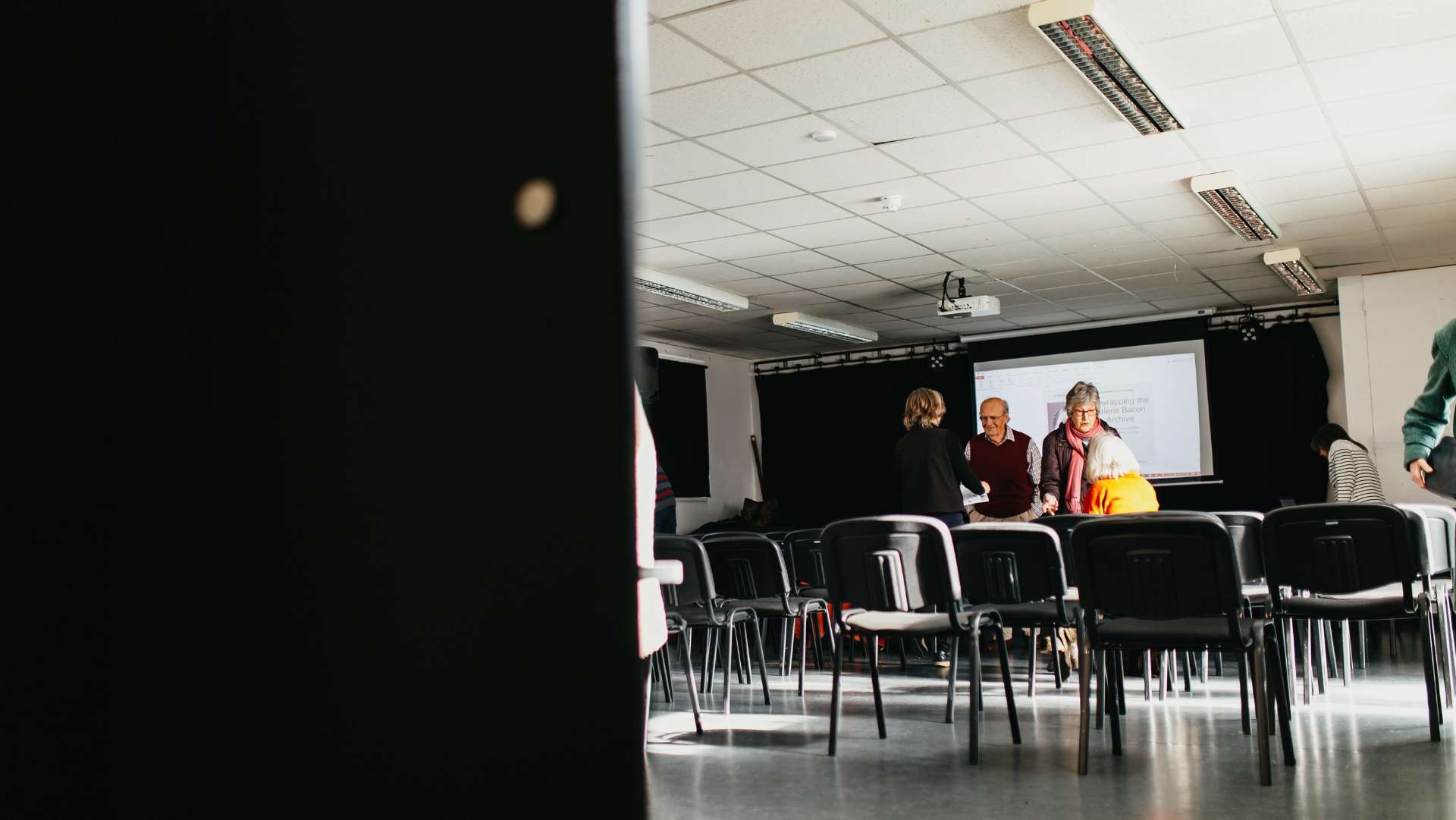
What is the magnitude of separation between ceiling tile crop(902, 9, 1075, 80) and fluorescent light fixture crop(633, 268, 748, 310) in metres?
3.24

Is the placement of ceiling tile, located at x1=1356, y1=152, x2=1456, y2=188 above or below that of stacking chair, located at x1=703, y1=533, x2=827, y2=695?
above

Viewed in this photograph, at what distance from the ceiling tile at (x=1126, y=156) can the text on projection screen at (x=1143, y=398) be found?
14.8ft

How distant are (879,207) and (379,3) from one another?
247 inches

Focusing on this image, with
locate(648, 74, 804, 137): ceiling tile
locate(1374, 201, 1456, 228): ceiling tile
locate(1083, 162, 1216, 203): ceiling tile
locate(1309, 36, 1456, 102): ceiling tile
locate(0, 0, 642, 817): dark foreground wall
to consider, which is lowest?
locate(0, 0, 642, 817): dark foreground wall

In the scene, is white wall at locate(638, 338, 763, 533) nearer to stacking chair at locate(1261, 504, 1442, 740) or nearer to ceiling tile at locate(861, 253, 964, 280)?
ceiling tile at locate(861, 253, 964, 280)

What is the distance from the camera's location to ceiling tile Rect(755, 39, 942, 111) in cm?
424

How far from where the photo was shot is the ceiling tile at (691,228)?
647 centimetres

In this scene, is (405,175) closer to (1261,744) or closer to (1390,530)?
(1261,744)

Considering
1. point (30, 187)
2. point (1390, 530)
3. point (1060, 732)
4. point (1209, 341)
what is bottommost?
point (1060, 732)

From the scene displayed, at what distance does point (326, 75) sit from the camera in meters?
0.28

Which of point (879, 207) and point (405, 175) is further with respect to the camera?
point (879, 207)

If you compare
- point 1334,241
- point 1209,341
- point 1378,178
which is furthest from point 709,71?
point 1209,341

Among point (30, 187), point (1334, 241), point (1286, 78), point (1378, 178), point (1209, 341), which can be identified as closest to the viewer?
point (30, 187)

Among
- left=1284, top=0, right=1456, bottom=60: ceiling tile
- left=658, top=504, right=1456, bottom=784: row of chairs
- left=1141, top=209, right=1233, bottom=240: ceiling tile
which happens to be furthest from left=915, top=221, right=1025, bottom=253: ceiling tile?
left=658, top=504, right=1456, bottom=784: row of chairs
